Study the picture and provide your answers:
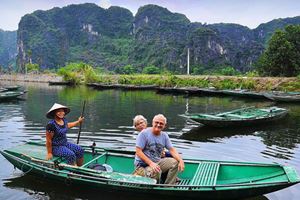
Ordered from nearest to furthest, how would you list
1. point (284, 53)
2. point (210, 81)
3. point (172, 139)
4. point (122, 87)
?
point (172, 139), point (284, 53), point (210, 81), point (122, 87)

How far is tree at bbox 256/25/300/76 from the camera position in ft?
124

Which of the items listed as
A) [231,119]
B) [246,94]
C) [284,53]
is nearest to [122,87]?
[246,94]

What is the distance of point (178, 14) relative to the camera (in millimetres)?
151875

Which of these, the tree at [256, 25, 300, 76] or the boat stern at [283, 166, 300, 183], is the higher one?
the tree at [256, 25, 300, 76]

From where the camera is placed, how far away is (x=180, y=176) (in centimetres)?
751

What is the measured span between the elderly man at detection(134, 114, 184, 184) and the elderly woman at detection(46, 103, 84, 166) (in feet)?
5.84

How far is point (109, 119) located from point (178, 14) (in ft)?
459

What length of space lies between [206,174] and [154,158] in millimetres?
1123

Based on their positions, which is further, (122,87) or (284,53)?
(122,87)

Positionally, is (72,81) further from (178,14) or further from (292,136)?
(178,14)

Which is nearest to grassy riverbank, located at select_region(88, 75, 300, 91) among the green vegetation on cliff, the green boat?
the green boat

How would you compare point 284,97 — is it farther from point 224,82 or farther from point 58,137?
point 58,137

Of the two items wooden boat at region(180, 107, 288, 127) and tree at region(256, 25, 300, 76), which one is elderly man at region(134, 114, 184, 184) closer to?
wooden boat at region(180, 107, 288, 127)

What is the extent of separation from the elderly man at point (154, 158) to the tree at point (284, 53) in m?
34.6
